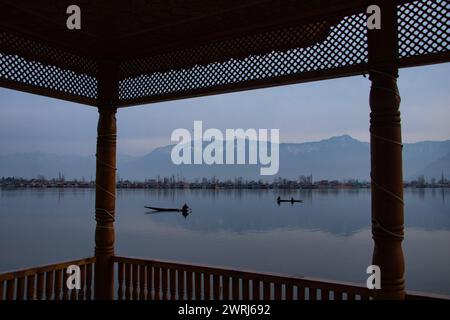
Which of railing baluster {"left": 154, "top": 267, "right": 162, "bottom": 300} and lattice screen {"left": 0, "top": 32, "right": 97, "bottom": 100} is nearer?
lattice screen {"left": 0, "top": 32, "right": 97, "bottom": 100}

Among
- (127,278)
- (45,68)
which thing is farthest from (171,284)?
(45,68)

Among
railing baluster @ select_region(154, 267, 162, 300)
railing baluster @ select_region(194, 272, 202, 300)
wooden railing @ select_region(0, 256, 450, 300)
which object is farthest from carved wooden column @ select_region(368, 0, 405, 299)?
railing baluster @ select_region(154, 267, 162, 300)

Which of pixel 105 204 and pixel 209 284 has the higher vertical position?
pixel 105 204

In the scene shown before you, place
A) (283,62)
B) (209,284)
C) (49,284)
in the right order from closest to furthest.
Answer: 1. (283,62)
2. (209,284)
3. (49,284)

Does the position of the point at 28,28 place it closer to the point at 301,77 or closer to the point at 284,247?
the point at 301,77

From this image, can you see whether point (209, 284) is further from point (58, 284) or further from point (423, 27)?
point (423, 27)

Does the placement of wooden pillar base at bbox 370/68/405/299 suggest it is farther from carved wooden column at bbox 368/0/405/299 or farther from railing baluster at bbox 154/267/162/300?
railing baluster at bbox 154/267/162/300

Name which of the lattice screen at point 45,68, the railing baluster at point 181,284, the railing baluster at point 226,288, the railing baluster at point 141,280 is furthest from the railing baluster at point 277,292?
the lattice screen at point 45,68

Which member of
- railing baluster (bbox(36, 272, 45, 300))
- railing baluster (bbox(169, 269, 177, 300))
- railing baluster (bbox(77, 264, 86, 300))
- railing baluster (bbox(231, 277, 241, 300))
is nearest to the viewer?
railing baluster (bbox(231, 277, 241, 300))

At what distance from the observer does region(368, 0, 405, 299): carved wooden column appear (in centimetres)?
240

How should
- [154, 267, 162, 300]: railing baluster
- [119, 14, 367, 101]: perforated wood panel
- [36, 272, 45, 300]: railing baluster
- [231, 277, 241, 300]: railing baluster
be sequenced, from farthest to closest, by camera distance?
1. [154, 267, 162, 300]: railing baluster
2. [36, 272, 45, 300]: railing baluster
3. [231, 277, 241, 300]: railing baluster
4. [119, 14, 367, 101]: perforated wood panel

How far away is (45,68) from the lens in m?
3.54

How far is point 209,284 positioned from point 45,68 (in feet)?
8.12

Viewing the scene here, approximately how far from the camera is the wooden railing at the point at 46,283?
10.2 ft
